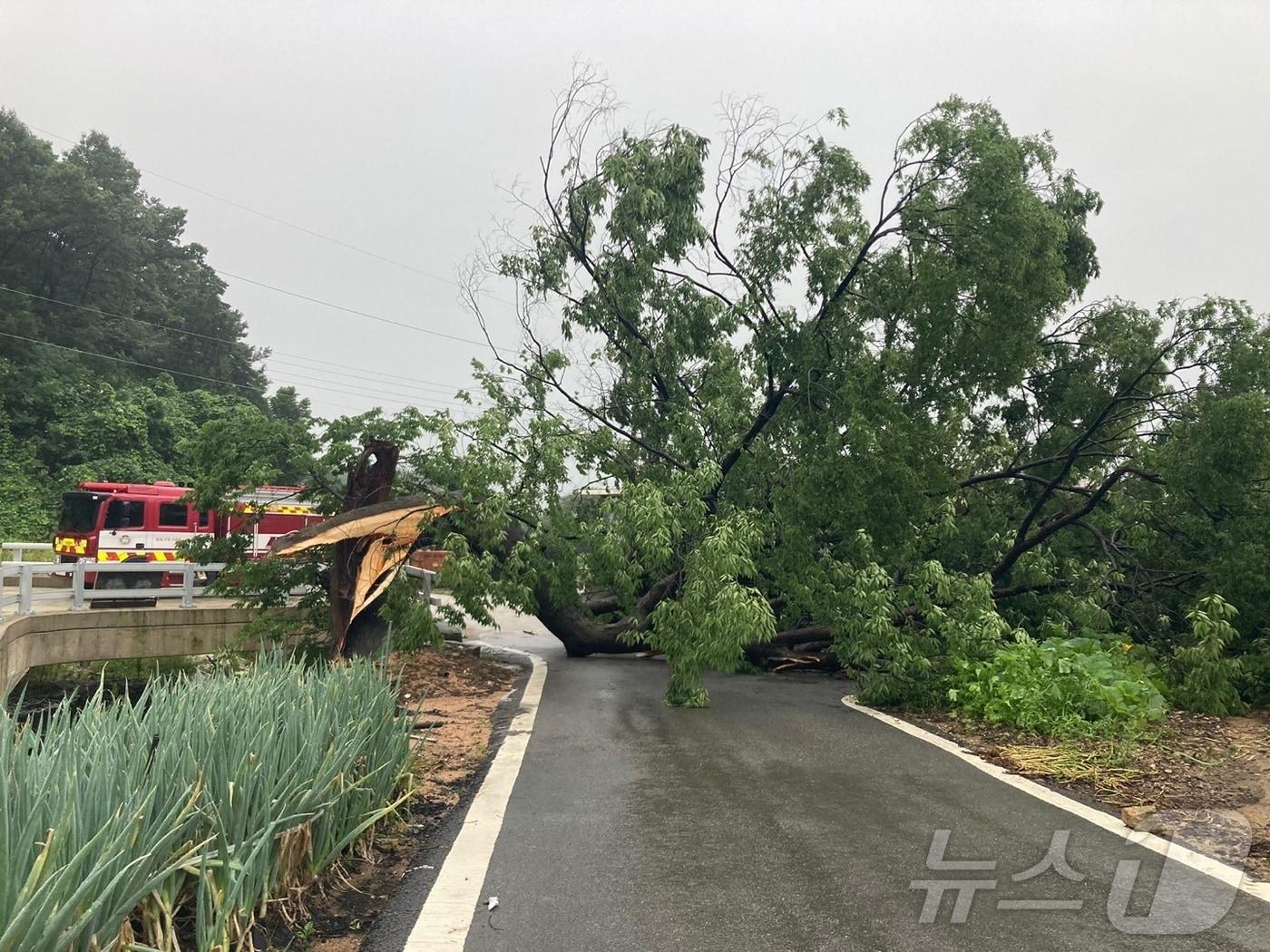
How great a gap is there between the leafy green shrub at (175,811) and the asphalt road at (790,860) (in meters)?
0.58

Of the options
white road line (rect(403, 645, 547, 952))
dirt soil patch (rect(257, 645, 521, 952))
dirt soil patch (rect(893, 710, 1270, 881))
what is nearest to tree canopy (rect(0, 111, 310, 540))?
dirt soil patch (rect(257, 645, 521, 952))

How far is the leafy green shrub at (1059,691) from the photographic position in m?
8.12

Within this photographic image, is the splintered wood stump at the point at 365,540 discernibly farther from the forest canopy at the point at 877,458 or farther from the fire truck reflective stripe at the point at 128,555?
the fire truck reflective stripe at the point at 128,555

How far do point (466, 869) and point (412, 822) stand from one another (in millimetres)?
1074

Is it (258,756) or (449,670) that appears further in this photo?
(449,670)

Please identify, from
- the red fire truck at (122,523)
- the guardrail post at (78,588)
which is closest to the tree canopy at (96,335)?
the red fire truck at (122,523)

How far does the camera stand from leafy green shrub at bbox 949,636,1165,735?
26.7 ft

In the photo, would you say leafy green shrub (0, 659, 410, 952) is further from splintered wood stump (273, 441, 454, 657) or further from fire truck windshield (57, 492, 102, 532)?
fire truck windshield (57, 492, 102, 532)

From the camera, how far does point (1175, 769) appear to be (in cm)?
687

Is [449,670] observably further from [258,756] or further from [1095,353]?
[1095,353]

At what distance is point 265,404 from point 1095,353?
42.6 meters

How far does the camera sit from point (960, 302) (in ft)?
44.5

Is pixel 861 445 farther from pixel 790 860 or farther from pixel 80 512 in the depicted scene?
pixel 80 512

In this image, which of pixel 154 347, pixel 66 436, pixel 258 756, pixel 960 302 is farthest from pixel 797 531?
pixel 154 347
